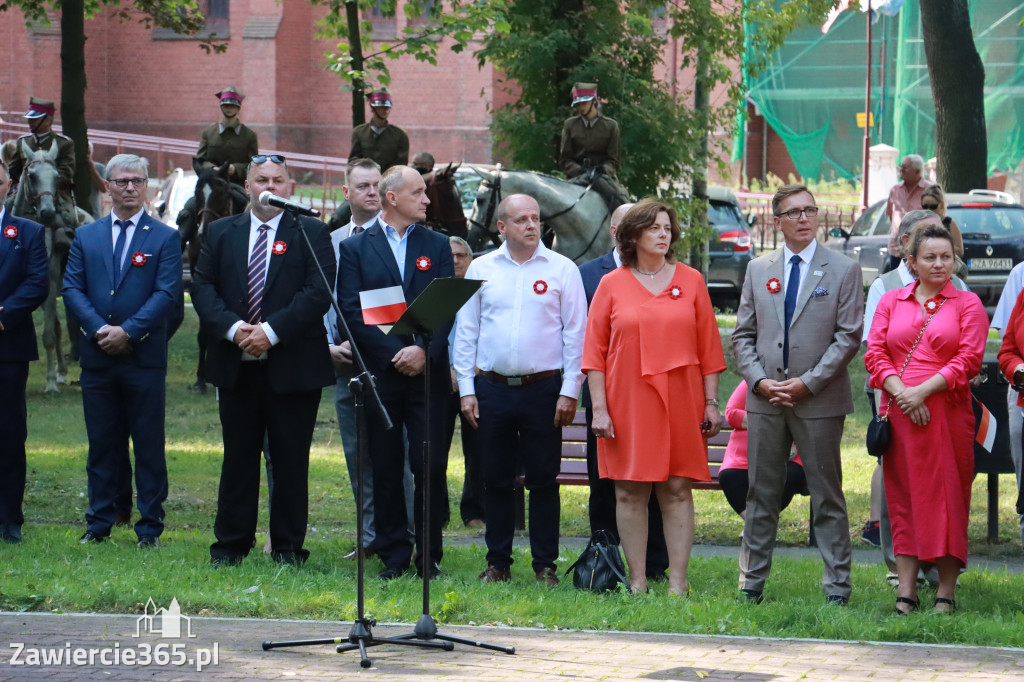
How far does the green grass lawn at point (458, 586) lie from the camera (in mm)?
7125

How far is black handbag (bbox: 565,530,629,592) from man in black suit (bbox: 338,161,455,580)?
86cm

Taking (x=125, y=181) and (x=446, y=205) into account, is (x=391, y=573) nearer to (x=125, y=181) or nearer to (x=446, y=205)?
(x=125, y=181)

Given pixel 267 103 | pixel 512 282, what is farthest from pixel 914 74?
pixel 512 282

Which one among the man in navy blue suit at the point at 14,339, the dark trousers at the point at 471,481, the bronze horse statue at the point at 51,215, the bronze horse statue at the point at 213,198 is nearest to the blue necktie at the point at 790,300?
the dark trousers at the point at 471,481

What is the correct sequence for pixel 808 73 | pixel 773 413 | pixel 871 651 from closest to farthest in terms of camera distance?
pixel 871 651, pixel 773 413, pixel 808 73

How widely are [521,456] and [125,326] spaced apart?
8.45 ft

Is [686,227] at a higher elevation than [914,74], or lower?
lower

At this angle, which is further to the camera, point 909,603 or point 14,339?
point 14,339

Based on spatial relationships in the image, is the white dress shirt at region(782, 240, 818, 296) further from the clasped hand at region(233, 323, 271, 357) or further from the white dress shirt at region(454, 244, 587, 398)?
the clasped hand at region(233, 323, 271, 357)

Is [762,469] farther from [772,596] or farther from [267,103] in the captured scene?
[267,103]

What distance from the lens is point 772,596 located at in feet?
26.3

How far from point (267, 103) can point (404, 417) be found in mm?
35419

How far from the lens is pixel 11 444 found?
9.48 m

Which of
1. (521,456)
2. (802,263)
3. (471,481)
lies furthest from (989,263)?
(521,456)
